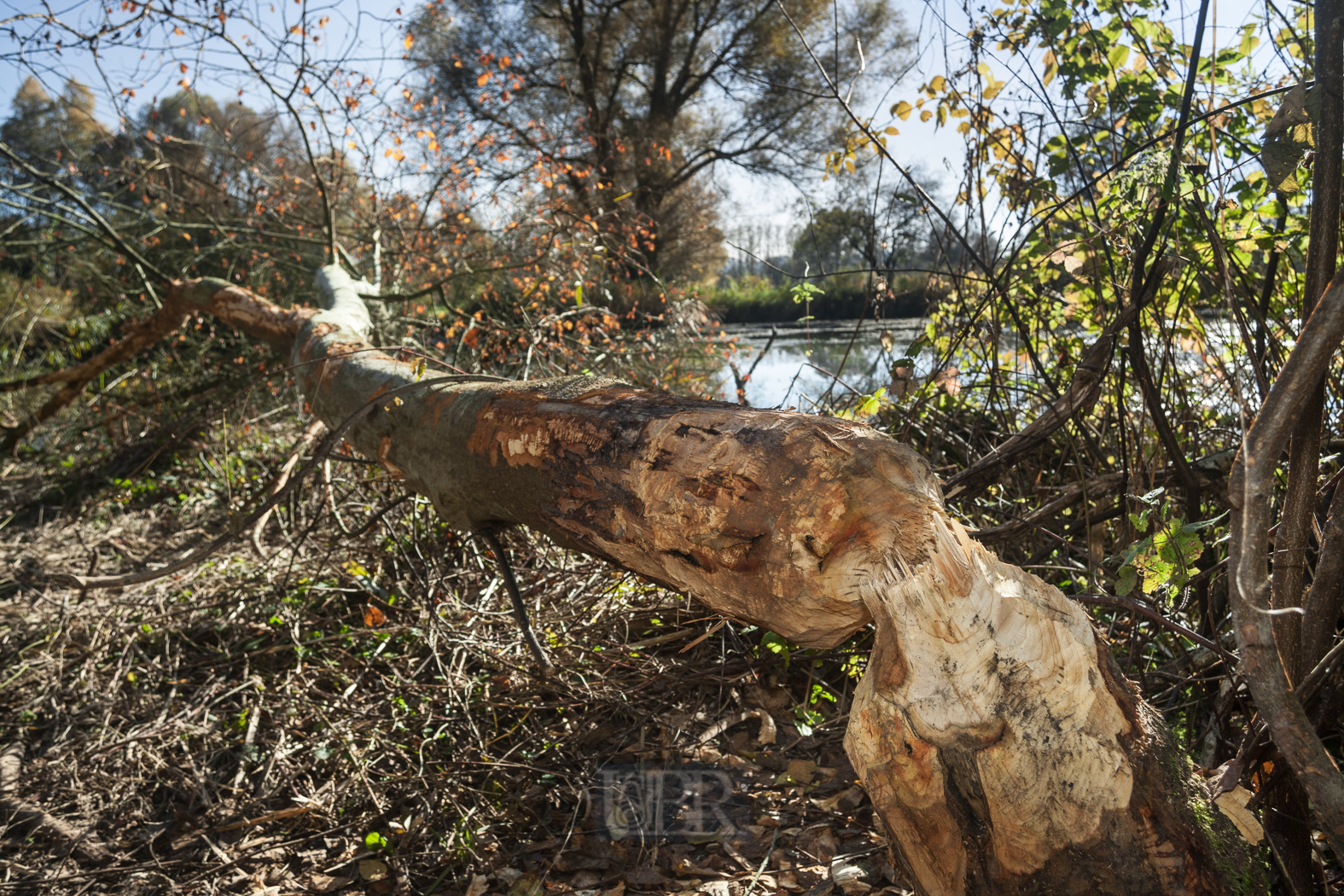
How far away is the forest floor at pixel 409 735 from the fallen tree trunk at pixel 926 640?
66cm

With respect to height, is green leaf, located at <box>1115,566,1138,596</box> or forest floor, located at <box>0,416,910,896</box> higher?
green leaf, located at <box>1115,566,1138,596</box>

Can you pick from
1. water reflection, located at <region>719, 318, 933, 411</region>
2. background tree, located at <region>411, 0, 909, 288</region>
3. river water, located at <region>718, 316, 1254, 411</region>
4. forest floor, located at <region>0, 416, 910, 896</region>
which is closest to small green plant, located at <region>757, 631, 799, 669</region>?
forest floor, located at <region>0, 416, 910, 896</region>

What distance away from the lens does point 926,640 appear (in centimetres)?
112

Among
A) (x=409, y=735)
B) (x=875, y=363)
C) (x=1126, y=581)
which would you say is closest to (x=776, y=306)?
(x=875, y=363)

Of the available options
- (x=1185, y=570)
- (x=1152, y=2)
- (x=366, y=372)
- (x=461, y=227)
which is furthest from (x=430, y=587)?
(x=461, y=227)

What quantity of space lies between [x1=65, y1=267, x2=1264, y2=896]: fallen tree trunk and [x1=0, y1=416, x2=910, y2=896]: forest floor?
2.16ft

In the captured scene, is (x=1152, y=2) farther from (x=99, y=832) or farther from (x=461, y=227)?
(x=461, y=227)

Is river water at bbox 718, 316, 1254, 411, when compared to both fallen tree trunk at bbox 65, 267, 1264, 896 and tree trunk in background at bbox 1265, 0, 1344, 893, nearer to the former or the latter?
tree trunk in background at bbox 1265, 0, 1344, 893

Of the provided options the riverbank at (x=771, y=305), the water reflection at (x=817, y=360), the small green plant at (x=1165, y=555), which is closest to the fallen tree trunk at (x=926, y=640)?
the small green plant at (x=1165, y=555)

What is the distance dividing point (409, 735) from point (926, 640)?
1.87 m

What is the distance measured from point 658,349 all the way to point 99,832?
4059 mm

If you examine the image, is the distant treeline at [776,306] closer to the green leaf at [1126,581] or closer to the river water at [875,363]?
the river water at [875,363]

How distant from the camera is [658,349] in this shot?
5.43m

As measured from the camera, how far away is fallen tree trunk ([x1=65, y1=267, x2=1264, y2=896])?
41.4 inches
